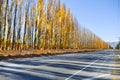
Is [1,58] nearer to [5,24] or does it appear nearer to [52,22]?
[5,24]

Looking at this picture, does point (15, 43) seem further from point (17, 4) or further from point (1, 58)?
point (1, 58)

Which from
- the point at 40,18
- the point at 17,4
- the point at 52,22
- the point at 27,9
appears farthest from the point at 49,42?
the point at 17,4

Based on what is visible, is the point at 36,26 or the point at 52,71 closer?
the point at 52,71

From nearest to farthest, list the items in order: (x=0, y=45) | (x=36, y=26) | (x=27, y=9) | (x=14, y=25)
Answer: (x=0, y=45) < (x=14, y=25) < (x=27, y=9) < (x=36, y=26)

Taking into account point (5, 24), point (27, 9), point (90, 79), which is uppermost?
point (27, 9)

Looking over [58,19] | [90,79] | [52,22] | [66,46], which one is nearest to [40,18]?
[52,22]

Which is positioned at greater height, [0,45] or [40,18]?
[40,18]

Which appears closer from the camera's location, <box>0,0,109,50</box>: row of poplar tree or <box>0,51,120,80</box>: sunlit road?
<box>0,51,120,80</box>: sunlit road

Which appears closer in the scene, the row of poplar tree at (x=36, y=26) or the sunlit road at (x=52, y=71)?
the sunlit road at (x=52, y=71)

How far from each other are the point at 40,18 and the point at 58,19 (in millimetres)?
11691

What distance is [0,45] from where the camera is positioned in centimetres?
4075

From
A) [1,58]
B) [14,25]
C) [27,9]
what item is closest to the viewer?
[1,58]

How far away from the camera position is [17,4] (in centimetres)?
4609

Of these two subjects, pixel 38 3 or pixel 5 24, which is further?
pixel 38 3
